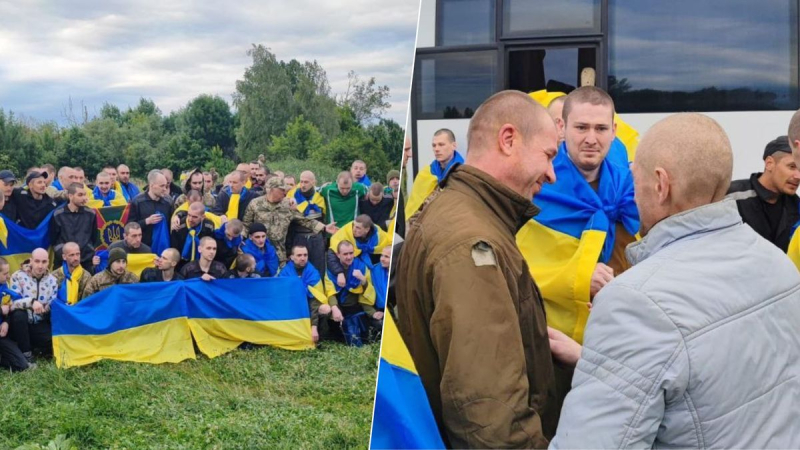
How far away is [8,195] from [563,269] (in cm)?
715

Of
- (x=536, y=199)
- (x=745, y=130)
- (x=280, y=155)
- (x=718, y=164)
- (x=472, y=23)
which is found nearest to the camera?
(x=718, y=164)

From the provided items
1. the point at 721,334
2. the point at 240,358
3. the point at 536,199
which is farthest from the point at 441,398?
the point at 240,358

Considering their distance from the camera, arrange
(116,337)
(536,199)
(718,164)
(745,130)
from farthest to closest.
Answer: (116,337), (745,130), (536,199), (718,164)

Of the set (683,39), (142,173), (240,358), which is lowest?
(240,358)

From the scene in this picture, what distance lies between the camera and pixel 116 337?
800cm

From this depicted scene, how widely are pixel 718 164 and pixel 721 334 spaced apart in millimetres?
381

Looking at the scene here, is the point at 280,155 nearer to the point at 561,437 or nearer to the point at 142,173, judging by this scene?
the point at 142,173

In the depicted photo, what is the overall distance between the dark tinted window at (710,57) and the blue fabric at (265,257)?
18.8ft

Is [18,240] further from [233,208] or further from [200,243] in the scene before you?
[233,208]

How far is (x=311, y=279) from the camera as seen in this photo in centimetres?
852

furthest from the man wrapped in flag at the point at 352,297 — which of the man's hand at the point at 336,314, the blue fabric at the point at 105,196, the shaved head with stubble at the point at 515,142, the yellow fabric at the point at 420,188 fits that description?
the shaved head with stubble at the point at 515,142

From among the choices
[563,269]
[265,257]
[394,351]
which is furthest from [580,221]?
[265,257]

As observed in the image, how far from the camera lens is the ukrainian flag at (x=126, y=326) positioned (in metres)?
7.78

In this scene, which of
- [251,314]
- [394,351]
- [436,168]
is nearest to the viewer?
[394,351]
